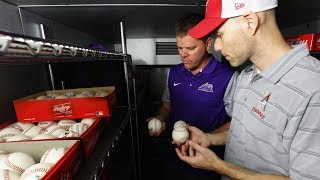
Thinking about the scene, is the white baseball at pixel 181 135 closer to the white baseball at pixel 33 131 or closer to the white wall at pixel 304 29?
the white baseball at pixel 33 131

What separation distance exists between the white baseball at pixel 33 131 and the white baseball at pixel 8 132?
3cm

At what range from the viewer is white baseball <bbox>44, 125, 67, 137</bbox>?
89 centimetres

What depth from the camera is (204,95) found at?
1.47 m

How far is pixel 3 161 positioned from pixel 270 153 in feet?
2.99

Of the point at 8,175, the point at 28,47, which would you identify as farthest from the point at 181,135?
the point at 28,47

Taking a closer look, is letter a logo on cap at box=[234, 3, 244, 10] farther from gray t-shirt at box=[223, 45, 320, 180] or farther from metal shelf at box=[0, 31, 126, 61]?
metal shelf at box=[0, 31, 126, 61]

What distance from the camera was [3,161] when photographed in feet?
2.16

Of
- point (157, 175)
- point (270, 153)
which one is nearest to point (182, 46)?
point (270, 153)

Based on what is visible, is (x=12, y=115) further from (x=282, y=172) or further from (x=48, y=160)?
(x=282, y=172)

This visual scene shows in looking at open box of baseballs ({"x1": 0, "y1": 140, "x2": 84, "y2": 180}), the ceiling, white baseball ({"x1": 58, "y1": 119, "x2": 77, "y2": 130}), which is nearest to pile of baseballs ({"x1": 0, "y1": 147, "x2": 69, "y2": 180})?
open box of baseballs ({"x1": 0, "y1": 140, "x2": 84, "y2": 180})

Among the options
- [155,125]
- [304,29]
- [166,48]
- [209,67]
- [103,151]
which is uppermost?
[304,29]

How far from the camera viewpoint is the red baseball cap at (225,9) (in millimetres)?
805

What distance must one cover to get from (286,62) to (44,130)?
1.00m

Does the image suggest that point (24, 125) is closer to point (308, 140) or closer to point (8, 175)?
point (8, 175)
